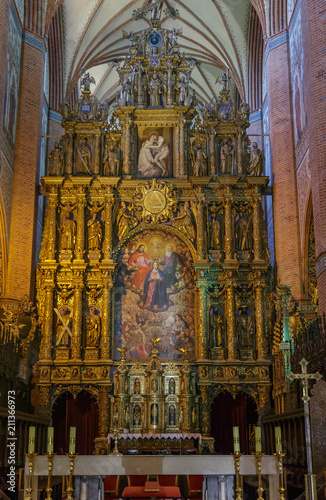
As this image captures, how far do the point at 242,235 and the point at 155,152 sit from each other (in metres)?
4.21

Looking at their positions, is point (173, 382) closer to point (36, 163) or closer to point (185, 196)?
point (185, 196)

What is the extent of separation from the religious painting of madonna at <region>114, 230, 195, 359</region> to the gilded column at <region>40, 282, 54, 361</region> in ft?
6.81

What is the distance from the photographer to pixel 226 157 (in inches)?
904

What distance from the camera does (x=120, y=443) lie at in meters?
19.1

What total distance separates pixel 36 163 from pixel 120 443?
950cm

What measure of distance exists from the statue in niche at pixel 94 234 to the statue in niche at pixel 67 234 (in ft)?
1.75

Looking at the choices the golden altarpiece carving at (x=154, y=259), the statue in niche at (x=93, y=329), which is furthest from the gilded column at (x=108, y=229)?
the statue in niche at (x=93, y=329)

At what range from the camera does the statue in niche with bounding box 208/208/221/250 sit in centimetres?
2211

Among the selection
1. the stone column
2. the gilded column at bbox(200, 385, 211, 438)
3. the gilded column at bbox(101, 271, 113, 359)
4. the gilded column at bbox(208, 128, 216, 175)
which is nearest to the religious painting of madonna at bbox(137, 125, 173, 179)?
the gilded column at bbox(208, 128, 216, 175)

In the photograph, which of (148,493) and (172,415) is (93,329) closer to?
(172,415)

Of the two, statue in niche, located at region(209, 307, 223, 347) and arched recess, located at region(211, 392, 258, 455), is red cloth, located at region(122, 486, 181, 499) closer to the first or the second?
statue in niche, located at region(209, 307, 223, 347)

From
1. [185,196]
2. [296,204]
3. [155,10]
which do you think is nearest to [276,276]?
[296,204]

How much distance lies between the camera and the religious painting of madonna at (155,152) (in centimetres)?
2286

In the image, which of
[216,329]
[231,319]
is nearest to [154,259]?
[216,329]
